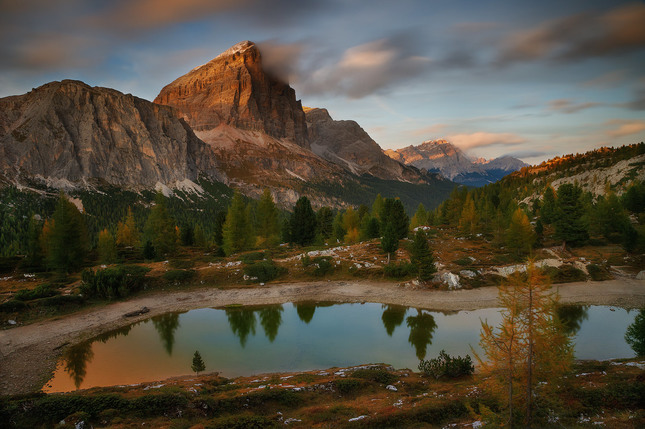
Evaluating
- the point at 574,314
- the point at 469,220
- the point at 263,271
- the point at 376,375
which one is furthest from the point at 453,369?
the point at 469,220

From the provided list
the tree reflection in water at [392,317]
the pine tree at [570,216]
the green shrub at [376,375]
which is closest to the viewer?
the green shrub at [376,375]

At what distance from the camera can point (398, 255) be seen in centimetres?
6216

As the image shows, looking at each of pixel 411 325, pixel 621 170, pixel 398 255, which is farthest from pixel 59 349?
pixel 621 170

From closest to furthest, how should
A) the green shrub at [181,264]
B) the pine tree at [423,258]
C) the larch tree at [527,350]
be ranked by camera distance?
1. the larch tree at [527,350]
2. the pine tree at [423,258]
3. the green shrub at [181,264]

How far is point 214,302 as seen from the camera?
47156 mm

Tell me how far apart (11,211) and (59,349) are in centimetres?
15222

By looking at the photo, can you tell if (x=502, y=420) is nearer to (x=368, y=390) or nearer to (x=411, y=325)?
(x=368, y=390)

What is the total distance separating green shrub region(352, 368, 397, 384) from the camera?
74.7 feet

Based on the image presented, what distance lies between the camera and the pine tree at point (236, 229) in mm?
66194

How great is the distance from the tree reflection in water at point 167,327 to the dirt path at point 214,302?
2.02 meters

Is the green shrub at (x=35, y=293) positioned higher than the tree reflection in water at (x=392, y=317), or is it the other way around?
the green shrub at (x=35, y=293)

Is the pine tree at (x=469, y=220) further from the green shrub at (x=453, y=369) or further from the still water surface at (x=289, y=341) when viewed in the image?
the green shrub at (x=453, y=369)

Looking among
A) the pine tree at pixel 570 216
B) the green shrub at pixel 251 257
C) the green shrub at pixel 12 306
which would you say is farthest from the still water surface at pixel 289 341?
the pine tree at pixel 570 216

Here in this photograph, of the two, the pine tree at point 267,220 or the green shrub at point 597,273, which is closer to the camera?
the green shrub at point 597,273
